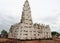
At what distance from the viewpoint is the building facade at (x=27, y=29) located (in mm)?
99562

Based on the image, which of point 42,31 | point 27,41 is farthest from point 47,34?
point 27,41

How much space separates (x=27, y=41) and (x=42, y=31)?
96.0 meters

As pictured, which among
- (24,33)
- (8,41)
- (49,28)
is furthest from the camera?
(49,28)

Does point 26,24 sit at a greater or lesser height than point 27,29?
greater

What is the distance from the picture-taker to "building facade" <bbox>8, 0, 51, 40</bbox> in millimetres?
99562

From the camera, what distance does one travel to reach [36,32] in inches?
4053

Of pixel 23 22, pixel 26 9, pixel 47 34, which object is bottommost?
pixel 47 34

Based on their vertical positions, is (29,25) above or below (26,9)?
below

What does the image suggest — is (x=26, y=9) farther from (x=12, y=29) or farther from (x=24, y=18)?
(x=12, y=29)

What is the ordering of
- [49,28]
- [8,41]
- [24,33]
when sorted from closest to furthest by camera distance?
[8,41] < [24,33] < [49,28]

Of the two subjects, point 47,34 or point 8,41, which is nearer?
point 8,41

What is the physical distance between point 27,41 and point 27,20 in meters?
93.6

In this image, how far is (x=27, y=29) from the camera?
100500 millimetres

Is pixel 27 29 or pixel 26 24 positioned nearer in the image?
pixel 27 29
